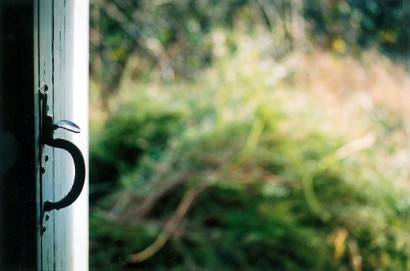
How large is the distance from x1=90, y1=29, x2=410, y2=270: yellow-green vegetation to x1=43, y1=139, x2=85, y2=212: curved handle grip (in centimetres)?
215

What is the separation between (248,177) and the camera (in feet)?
11.0

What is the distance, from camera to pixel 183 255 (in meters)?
3.21

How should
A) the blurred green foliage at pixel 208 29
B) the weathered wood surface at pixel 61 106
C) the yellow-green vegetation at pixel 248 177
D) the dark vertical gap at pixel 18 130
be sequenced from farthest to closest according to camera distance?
the blurred green foliage at pixel 208 29 < the yellow-green vegetation at pixel 248 177 < the weathered wood surface at pixel 61 106 < the dark vertical gap at pixel 18 130

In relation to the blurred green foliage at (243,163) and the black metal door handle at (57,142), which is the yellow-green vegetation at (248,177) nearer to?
the blurred green foliage at (243,163)

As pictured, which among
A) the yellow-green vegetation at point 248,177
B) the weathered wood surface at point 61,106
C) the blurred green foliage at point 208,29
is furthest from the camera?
the blurred green foliage at point 208,29

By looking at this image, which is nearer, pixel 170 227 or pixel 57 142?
pixel 57 142

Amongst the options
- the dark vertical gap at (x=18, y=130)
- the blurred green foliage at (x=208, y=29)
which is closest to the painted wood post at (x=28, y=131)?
the dark vertical gap at (x=18, y=130)

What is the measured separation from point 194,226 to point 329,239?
823 millimetres

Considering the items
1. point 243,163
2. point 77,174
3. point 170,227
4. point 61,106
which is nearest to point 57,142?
point 77,174

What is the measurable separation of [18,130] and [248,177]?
8.18ft

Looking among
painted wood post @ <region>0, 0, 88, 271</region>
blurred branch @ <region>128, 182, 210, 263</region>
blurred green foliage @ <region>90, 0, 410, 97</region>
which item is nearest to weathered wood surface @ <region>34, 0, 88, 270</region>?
painted wood post @ <region>0, 0, 88, 271</region>

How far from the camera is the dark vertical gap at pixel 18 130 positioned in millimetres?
916

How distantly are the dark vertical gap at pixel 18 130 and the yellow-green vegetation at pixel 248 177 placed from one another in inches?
89.6

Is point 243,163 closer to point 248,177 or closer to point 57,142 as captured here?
point 248,177
